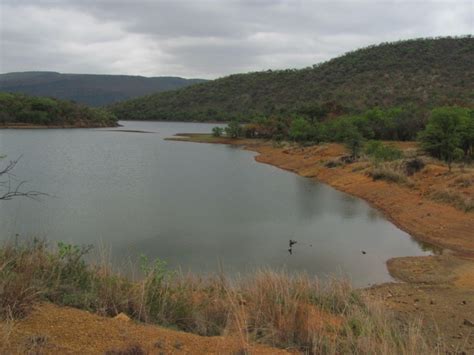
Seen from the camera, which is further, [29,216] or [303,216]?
[303,216]

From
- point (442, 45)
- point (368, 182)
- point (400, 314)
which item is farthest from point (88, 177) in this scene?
point (442, 45)

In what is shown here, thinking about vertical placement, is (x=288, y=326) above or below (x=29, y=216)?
above

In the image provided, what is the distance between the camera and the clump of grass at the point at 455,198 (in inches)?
703

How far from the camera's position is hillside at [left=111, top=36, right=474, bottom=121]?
72312 millimetres

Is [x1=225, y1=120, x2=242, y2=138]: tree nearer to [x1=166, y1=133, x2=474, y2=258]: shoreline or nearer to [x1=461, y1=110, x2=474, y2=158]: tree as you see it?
[x1=166, y1=133, x2=474, y2=258]: shoreline

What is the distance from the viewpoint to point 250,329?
5641 mm

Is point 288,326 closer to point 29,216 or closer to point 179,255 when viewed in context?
point 179,255

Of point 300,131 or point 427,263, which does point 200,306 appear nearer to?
point 427,263

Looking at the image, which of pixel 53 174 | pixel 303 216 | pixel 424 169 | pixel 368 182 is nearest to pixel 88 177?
pixel 53 174

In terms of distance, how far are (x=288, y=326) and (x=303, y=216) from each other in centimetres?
1433

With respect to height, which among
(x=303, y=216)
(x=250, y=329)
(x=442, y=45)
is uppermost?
(x=442, y=45)

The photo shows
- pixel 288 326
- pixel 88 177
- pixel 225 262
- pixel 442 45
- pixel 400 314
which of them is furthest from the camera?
pixel 442 45

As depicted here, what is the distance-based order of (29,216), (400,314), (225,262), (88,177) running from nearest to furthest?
(400,314), (225,262), (29,216), (88,177)

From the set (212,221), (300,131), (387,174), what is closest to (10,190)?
(212,221)
